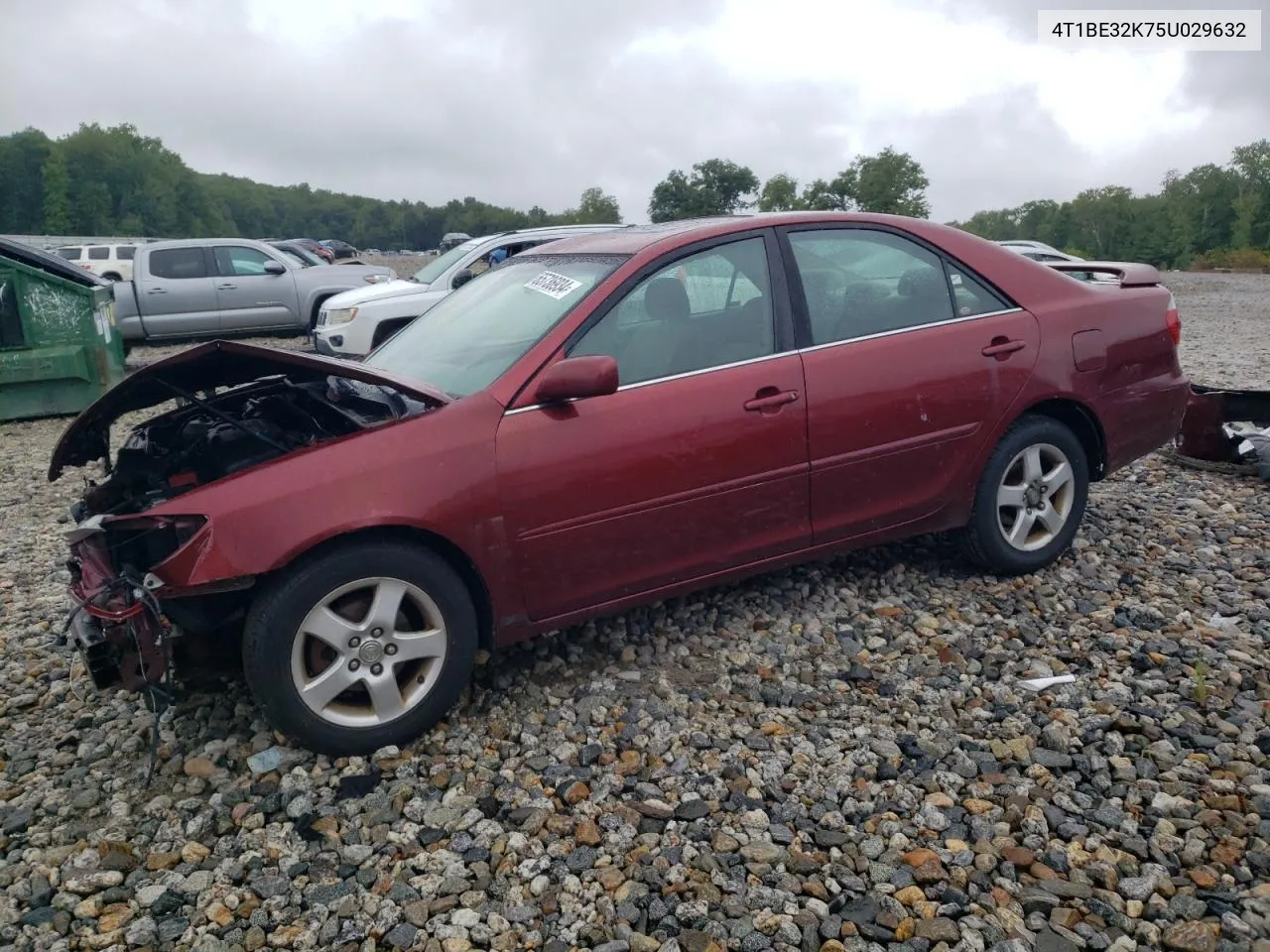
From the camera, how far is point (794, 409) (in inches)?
142

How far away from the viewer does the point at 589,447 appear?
129 inches

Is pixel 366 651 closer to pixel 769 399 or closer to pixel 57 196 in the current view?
pixel 769 399

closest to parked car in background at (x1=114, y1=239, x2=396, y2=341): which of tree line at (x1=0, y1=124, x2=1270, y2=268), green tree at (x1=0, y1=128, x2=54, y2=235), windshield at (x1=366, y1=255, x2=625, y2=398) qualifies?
windshield at (x1=366, y1=255, x2=625, y2=398)

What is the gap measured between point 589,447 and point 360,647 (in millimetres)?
989

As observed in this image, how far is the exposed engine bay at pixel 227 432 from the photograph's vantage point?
3434 millimetres

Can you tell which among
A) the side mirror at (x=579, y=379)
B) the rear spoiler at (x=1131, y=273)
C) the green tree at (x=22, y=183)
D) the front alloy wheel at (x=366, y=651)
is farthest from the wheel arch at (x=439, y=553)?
the green tree at (x=22, y=183)

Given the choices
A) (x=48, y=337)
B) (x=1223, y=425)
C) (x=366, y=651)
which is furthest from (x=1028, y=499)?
(x=48, y=337)

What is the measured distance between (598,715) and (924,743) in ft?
3.58

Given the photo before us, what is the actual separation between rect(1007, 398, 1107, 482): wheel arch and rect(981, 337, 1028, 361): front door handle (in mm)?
264

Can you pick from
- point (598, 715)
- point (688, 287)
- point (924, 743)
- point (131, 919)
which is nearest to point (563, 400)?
point (688, 287)

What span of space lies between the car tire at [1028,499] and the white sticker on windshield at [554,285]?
1.93 m

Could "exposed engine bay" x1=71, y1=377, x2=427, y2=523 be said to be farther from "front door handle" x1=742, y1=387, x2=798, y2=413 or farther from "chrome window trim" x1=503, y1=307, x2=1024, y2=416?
"front door handle" x1=742, y1=387, x2=798, y2=413

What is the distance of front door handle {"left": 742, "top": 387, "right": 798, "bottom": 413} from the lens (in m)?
3.55

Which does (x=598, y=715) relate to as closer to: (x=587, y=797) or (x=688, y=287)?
(x=587, y=797)
